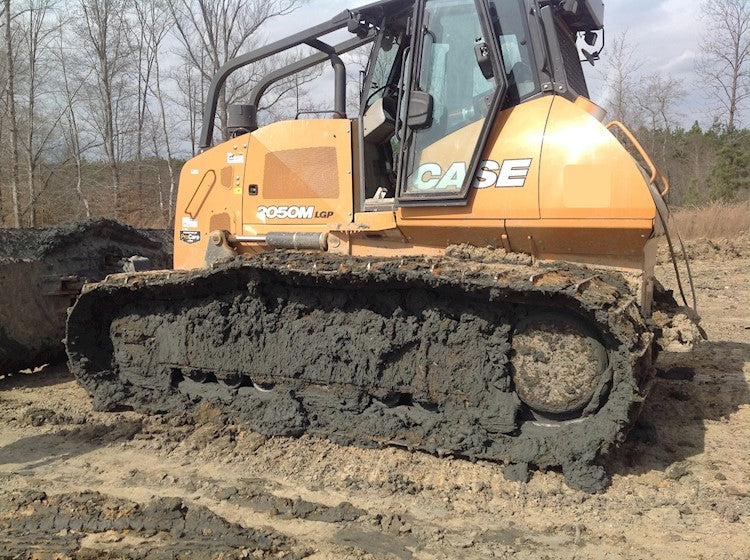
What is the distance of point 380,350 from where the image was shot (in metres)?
4.45

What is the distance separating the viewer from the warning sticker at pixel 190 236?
5479mm

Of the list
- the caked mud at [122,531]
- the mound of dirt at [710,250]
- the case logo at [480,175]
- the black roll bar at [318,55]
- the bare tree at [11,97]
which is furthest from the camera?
the bare tree at [11,97]

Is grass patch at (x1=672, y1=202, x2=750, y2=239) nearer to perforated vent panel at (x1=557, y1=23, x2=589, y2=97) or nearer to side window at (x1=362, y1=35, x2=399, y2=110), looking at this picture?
perforated vent panel at (x1=557, y1=23, x2=589, y2=97)

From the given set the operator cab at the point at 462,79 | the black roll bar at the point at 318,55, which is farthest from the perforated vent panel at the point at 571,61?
the black roll bar at the point at 318,55

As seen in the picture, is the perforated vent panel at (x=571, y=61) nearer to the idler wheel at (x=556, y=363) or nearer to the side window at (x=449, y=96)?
the side window at (x=449, y=96)

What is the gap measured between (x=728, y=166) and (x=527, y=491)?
94.0 feet

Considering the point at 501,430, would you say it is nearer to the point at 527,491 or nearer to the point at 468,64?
the point at 527,491

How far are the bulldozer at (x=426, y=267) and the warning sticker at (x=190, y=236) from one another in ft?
0.13

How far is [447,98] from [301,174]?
1.29 metres

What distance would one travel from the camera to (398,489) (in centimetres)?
388

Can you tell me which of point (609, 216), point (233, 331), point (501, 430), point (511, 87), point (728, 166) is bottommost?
point (501, 430)

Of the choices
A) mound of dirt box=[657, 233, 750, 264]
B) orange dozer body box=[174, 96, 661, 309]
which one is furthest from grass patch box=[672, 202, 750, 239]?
orange dozer body box=[174, 96, 661, 309]

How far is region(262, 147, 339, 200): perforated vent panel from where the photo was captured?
486cm

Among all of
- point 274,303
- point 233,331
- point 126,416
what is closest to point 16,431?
point 126,416
